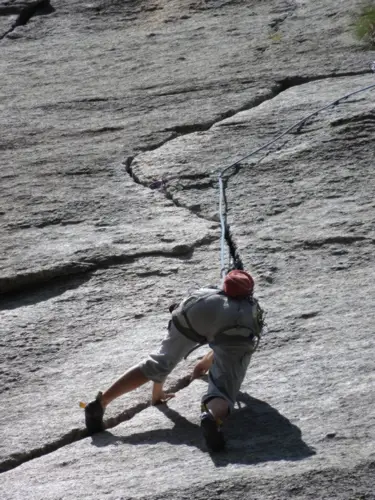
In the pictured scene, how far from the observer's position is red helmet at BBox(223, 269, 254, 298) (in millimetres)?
5547

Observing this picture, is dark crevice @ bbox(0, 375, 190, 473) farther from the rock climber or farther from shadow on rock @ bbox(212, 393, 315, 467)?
shadow on rock @ bbox(212, 393, 315, 467)

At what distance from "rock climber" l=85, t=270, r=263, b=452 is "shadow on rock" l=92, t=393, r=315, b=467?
160 millimetres

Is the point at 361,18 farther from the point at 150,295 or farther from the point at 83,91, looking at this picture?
the point at 150,295

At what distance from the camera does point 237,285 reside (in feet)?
18.2

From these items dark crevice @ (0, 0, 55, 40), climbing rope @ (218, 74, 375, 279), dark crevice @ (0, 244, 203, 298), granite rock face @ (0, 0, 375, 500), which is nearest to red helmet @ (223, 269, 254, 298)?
granite rock face @ (0, 0, 375, 500)

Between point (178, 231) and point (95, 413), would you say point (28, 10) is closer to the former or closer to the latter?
point (178, 231)

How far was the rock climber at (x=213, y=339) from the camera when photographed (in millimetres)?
5508

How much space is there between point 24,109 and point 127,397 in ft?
15.3

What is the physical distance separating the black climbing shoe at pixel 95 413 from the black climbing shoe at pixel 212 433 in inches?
30.2

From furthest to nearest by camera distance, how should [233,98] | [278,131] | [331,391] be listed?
[233,98] < [278,131] < [331,391]

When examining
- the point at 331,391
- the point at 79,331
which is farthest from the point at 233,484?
the point at 79,331

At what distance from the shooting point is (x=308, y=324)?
6.29 m

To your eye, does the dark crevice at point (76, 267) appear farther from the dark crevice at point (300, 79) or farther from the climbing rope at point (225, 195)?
the dark crevice at point (300, 79)

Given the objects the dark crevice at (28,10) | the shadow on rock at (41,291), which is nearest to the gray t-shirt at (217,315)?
the shadow on rock at (41,291)
